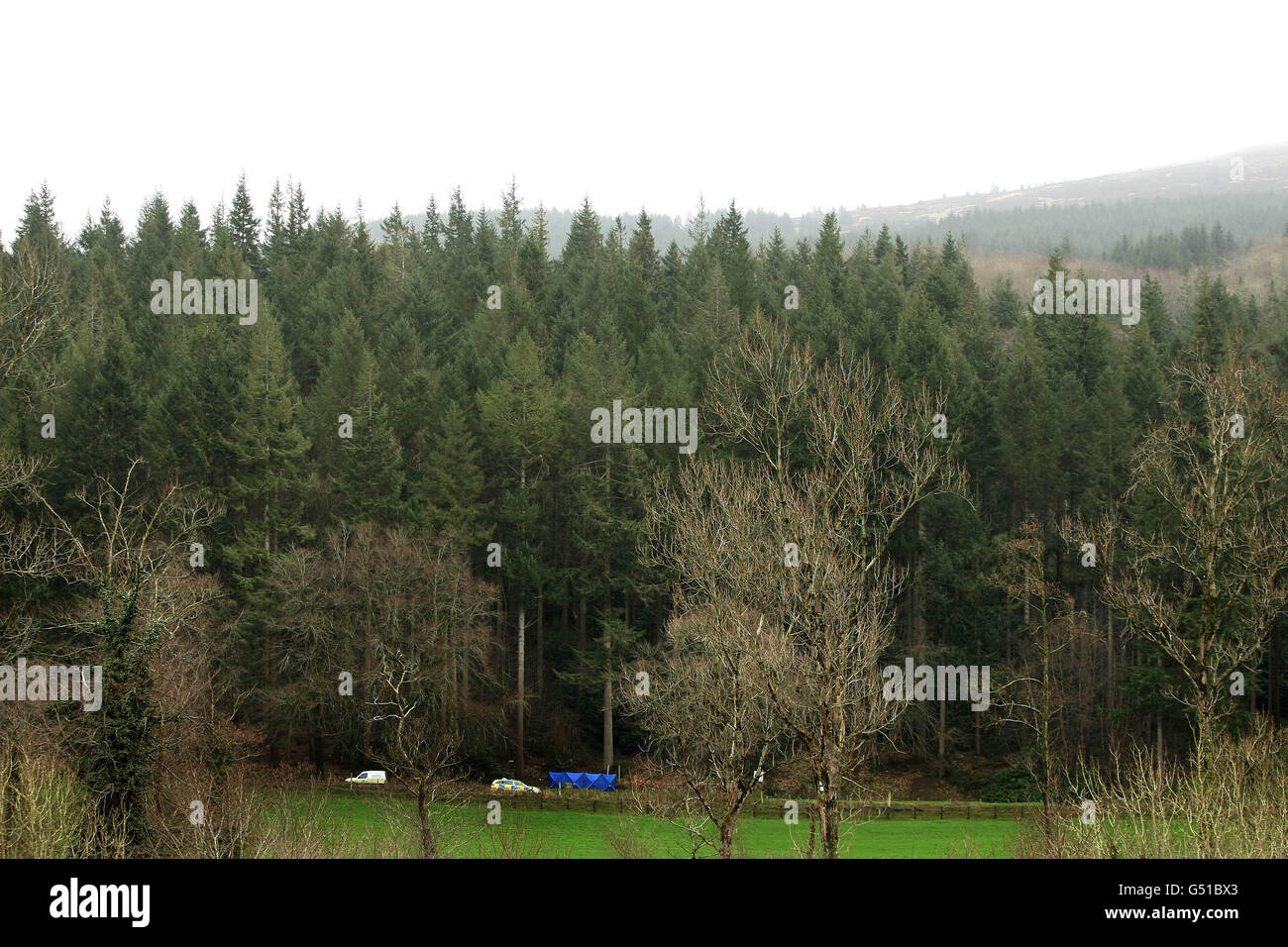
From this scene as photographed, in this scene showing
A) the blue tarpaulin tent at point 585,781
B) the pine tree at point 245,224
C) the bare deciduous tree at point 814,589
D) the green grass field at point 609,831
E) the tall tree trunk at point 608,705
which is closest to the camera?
the bare deciduous tree at point 814,589

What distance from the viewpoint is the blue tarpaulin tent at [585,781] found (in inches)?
1655

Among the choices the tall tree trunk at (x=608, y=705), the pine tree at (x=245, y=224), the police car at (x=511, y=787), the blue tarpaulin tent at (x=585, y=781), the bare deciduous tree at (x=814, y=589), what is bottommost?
the blue tarpaulin tent at (x=585, y=781)

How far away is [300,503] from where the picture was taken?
45812 millimetres

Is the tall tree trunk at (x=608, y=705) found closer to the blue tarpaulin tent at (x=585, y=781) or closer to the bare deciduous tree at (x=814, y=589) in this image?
the blue tarpaulin tent at (x=585, y=781)

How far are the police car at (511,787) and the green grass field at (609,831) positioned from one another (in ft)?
4.26

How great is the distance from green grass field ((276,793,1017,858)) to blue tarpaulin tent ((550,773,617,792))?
12.4 ft

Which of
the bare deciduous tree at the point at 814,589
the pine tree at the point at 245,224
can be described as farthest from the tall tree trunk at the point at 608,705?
the pine tree at the point at 245,224

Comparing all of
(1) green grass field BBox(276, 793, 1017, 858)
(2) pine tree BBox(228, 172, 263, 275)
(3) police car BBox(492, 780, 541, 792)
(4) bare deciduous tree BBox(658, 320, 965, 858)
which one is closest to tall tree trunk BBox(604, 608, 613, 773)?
(3) police car BBox(492, 780, 541, 792)

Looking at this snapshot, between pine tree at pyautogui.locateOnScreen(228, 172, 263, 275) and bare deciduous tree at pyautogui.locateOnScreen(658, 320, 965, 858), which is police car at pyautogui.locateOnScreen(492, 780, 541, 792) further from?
pine tree at pyautogui.locateOnScreen(228, 172, 263, 275)

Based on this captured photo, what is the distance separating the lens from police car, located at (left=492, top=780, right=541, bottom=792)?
39628mm

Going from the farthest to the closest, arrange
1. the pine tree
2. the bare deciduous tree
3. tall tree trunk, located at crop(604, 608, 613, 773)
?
the pine tree, tall tree trunk, located at crop(604, 608, 613, 773), the bare deciduous tree

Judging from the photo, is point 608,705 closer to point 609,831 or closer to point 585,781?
point 585,781

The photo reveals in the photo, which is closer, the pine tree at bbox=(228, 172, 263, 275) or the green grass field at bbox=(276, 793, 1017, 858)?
the green grass field at bbox=(276, 793, 1017, 858)
